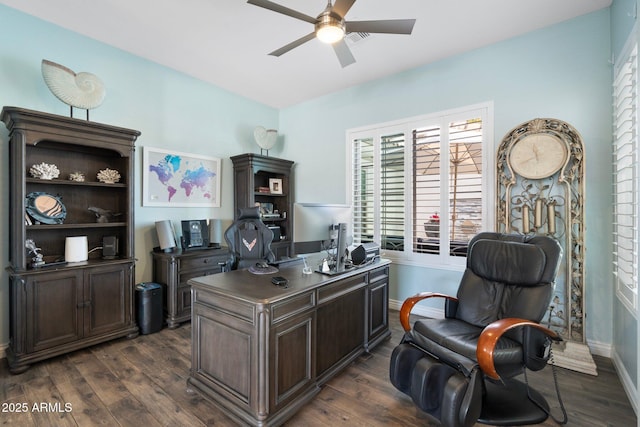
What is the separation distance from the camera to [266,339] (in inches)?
66.8

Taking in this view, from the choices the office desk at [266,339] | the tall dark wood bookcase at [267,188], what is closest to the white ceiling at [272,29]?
the tall dark wood bookcase at [267,188]

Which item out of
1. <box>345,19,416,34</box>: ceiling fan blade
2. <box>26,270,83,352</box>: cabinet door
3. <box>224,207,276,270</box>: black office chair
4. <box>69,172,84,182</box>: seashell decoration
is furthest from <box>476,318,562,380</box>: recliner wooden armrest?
<box>69,172,84,182</box>: seashell decoration

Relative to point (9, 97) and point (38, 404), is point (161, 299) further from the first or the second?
point (9, 97)

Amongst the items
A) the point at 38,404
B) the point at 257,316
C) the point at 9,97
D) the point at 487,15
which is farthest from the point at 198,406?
the point at 487,15

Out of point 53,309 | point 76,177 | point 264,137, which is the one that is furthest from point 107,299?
point 264,137

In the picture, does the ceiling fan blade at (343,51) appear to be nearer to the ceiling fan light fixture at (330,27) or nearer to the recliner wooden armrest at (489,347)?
the ceiling fan light fixture at (330,27)

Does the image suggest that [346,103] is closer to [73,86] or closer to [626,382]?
Answer: [73,86]

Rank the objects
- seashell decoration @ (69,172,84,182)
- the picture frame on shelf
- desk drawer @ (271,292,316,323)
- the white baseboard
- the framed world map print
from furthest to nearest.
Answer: the picture frame on shelf, the framed world map print, seashell decoration @ (69,172,84,182), the white baseboard, desk drawer @ (271,292,316,323)

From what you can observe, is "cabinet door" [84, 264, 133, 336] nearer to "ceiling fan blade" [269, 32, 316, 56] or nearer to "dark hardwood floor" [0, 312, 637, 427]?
"dark hardwood floor" [0, 312, 637, 427]

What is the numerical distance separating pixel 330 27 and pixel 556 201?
264 cm

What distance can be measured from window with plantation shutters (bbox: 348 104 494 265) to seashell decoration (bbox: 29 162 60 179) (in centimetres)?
343

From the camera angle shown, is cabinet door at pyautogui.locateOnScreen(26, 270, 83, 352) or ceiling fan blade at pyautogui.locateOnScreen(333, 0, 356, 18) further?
cabinet door at pyautogui.locateOnScreen(26, 270, 83, 352)

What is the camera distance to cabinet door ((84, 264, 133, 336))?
111 inches

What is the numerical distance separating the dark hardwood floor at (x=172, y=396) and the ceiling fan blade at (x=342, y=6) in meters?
2.73
